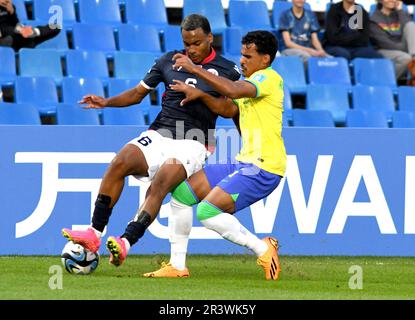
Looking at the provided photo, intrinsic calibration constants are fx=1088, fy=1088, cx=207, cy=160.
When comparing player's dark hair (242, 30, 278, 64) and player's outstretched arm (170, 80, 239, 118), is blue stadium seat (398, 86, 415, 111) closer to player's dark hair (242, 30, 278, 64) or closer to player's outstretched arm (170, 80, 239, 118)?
player's outstretched arm (170, 80, 239, 118)

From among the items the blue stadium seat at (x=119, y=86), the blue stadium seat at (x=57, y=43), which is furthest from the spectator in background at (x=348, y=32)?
the blue stadium seat at (x=57, y=43)

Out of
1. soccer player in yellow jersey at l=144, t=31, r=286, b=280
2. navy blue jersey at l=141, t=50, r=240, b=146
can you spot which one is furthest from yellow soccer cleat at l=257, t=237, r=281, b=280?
navy blue jersey at l=141, t=50, r=240, b=146

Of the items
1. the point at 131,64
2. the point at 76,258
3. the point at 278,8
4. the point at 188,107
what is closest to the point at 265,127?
the point at 188,107

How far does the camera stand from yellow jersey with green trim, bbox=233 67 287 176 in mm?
8250

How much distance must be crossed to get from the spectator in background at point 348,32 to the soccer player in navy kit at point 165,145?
5.26 meters

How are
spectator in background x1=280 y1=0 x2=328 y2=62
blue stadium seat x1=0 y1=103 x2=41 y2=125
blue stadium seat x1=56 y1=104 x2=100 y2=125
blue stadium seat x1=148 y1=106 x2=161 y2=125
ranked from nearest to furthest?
1. blue stadium seat x1=0 y1=103 x2=41 y2=125
2. blue stadium seat x1=56 y1=104 x2=100 y2=125
3. blue stadium seat x1=148 y1=106 x2=161 y2=125
4. spectator in background x1=280 y1=0 x2=328 y2=62

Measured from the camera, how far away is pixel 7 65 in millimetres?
12164

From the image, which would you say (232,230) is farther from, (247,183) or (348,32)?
(348,32)

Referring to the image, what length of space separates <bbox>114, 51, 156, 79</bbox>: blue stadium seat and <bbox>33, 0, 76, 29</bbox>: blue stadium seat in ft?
3.07

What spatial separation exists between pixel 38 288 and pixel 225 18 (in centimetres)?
762

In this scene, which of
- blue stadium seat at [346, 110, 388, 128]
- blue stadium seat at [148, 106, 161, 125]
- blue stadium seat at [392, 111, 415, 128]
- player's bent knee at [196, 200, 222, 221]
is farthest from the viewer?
blue stadium seat at [392, 111, 415, 128]

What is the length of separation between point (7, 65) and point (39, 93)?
67 centimetres
